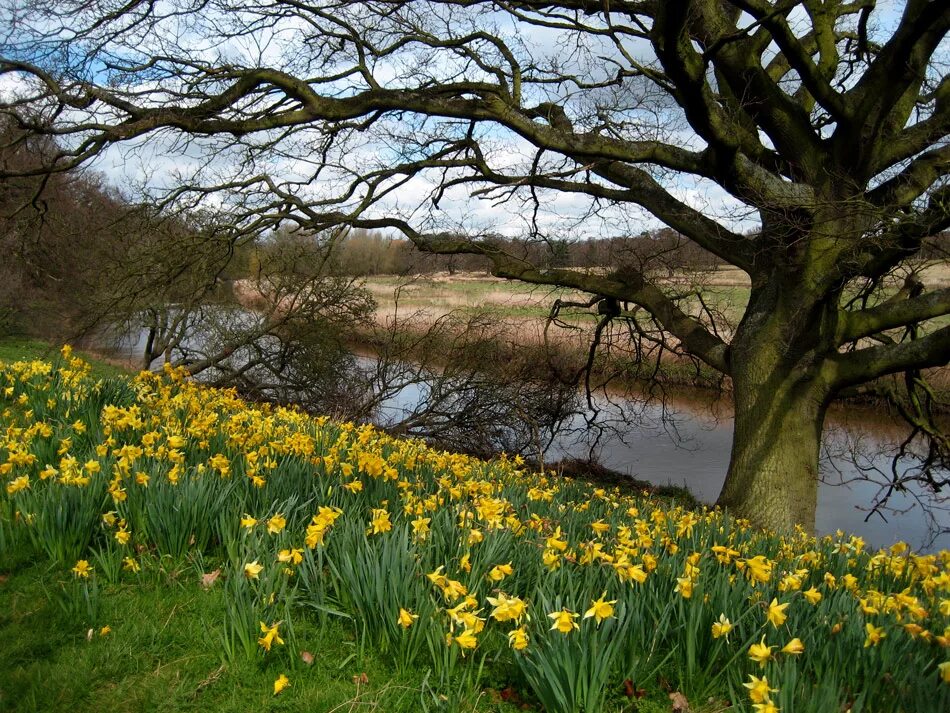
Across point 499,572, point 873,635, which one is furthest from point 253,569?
→ point 873,635

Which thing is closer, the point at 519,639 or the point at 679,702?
the point at 519,639

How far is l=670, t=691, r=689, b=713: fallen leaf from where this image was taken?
2355 mm

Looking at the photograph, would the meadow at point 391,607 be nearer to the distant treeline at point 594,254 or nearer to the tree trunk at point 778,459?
the tree trunk at point 778,459

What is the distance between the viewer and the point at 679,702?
2375 mm

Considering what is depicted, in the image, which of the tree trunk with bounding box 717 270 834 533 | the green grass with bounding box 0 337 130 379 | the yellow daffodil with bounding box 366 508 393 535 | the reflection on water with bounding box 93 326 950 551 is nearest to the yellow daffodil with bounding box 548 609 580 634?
the yellow daffodil with bounding box 366 508 393 535

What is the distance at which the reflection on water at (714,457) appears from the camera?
35.0 feet

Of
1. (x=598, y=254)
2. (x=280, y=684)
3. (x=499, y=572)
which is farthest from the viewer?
(x=598, y=254)

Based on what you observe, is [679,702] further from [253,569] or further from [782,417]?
[782,417]

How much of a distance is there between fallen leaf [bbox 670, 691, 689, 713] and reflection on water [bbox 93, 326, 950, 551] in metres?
8.61

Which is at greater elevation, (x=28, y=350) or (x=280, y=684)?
(x=280, y=684)

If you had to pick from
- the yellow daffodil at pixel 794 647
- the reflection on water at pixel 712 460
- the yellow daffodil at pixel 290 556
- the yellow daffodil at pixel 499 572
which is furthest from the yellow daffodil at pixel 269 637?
the reflection on water at pixel 712 460

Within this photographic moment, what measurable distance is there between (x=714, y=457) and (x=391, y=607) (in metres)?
12.1

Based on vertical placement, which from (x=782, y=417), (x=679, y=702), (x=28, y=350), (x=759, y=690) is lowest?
(x=28, y=350)

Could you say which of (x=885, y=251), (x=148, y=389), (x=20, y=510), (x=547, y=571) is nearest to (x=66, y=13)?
(x=148, y=389)
